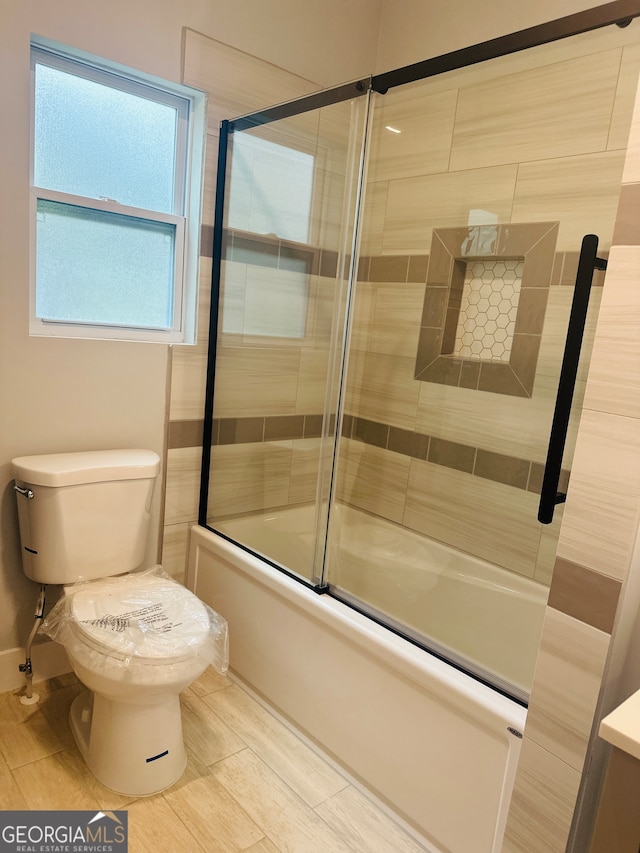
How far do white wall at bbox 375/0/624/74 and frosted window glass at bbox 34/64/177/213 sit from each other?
40.3 inches

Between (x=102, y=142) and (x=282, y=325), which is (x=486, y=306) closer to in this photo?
(x=282, y=325)

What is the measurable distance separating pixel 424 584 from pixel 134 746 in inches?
41.7

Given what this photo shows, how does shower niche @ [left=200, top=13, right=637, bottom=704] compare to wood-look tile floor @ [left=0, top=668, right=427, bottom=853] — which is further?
shower niche @ [left=200, top=13, right=637, bottom=704]

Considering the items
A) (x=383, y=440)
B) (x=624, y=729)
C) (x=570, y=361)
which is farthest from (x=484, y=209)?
(x=624, y=729)

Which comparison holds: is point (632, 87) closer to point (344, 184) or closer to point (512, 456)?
point (344, 184)

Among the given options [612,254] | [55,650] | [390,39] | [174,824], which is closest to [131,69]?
[390,39]

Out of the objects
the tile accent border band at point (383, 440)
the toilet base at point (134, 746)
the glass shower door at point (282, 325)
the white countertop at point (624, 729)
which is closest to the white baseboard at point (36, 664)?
the toilet base at point (134, 746)

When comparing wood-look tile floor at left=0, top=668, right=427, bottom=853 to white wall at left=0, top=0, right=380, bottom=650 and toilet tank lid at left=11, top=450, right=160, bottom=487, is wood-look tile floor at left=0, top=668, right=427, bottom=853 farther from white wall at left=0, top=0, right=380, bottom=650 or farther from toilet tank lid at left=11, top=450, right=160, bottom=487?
toilet tank lid at left=11, top=450, right=160, bottom=487

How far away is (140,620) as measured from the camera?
1.64m

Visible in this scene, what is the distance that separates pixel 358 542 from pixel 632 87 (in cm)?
163

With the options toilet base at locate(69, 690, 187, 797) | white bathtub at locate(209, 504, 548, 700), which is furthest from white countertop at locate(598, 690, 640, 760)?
toilet base at locate(69, 690, 187, 797)

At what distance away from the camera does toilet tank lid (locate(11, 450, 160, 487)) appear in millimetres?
1746

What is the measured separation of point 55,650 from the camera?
205 cm

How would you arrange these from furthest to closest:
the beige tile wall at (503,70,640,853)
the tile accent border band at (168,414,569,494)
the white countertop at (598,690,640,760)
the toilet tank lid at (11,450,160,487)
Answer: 1. the tile accent border band at (168,414,569,494)
2. the toilet tank lid at (11,450,160,487)
3. the beige tile wall at (503,70,640,853)
4. the white countertop at (598,690,640,760)
